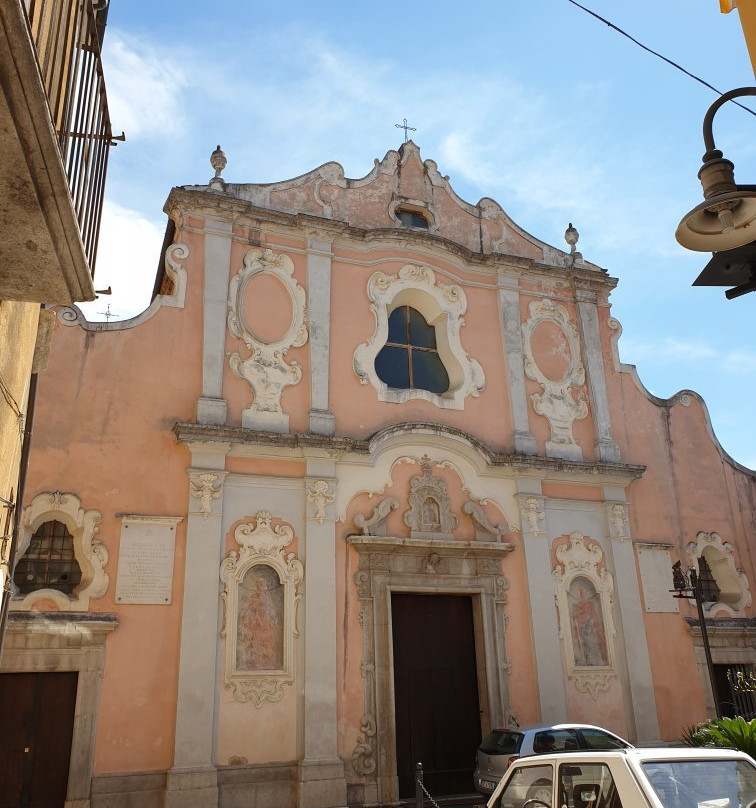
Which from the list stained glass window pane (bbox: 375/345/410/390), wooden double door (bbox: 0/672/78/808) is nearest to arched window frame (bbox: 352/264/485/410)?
stained glass window pane (bbox: 375/345/410/390)

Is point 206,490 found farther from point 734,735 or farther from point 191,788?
point 734,735

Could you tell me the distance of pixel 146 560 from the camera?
1055 centimetres

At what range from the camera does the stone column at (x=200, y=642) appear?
9734 millimetres

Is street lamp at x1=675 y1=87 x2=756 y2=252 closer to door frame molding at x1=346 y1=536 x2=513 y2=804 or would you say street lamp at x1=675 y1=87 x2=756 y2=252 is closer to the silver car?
the silver car

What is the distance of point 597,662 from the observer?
12820 mm

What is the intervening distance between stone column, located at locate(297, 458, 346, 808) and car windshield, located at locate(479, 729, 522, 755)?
199cm

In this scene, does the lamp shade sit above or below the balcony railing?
below

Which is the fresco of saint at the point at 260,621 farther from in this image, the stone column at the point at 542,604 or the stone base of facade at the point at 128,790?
the stone column at the point at 542,604

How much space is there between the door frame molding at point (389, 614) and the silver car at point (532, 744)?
145cm

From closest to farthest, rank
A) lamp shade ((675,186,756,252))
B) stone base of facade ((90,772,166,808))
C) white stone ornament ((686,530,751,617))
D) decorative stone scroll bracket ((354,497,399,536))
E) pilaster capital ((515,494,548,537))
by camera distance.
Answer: lamp shade ((675,186,756,252))
stone base of facade ((90,772,166,808))
decorative stone scroll bracket ((354,497,399,536))
pilaster capital ((515,494,548,537))
white stone ornament ((686,530,751,617))

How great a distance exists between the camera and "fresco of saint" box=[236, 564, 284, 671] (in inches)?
422

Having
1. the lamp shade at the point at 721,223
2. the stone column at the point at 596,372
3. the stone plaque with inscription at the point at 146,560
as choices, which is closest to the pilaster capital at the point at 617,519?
the stone column at the point at 596,372

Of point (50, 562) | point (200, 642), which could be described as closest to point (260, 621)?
point (200, 642)

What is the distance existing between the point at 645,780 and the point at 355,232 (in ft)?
35.2
